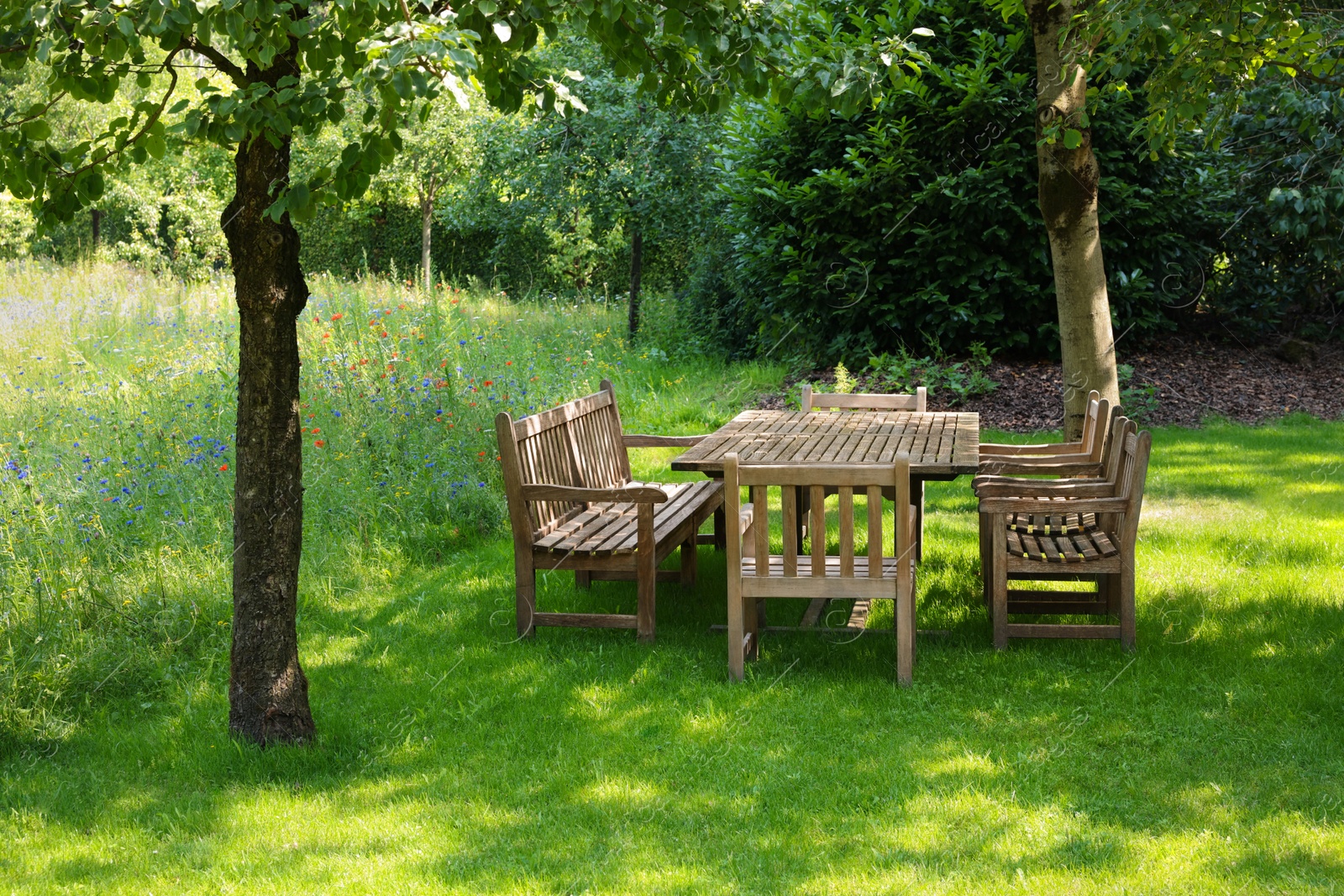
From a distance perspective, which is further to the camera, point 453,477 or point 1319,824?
point 453,477

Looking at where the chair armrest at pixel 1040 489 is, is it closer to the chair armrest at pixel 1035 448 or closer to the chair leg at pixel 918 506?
the chair leg at pixel 918 506

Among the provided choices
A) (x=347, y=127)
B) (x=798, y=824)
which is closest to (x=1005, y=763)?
(x=798, y=824)

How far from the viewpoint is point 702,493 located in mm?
6871

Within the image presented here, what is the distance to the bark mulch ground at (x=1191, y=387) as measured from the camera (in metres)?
10.6

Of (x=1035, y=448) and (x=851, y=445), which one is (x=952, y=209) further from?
(x=851, y=445)

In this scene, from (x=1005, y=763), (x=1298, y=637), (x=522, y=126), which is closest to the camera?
(x=1005, y=763)

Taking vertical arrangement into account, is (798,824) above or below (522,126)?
below

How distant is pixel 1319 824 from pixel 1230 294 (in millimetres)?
10187

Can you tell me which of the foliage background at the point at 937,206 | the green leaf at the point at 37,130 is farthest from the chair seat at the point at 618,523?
the foliage background at the point at 937,206

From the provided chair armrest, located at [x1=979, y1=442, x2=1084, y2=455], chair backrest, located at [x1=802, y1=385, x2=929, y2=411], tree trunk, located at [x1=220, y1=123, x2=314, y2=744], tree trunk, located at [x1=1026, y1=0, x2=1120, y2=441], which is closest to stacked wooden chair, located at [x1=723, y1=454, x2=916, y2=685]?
chair armrest, located at [x1=979, y1=442, x2=1084, y2=455]

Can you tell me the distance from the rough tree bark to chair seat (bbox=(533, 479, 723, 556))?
157 cm

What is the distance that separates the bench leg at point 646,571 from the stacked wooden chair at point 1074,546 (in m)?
1.58

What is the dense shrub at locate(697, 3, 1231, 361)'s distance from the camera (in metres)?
11.1

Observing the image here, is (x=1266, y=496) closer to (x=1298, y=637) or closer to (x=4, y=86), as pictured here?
(x=1298, y=637)
